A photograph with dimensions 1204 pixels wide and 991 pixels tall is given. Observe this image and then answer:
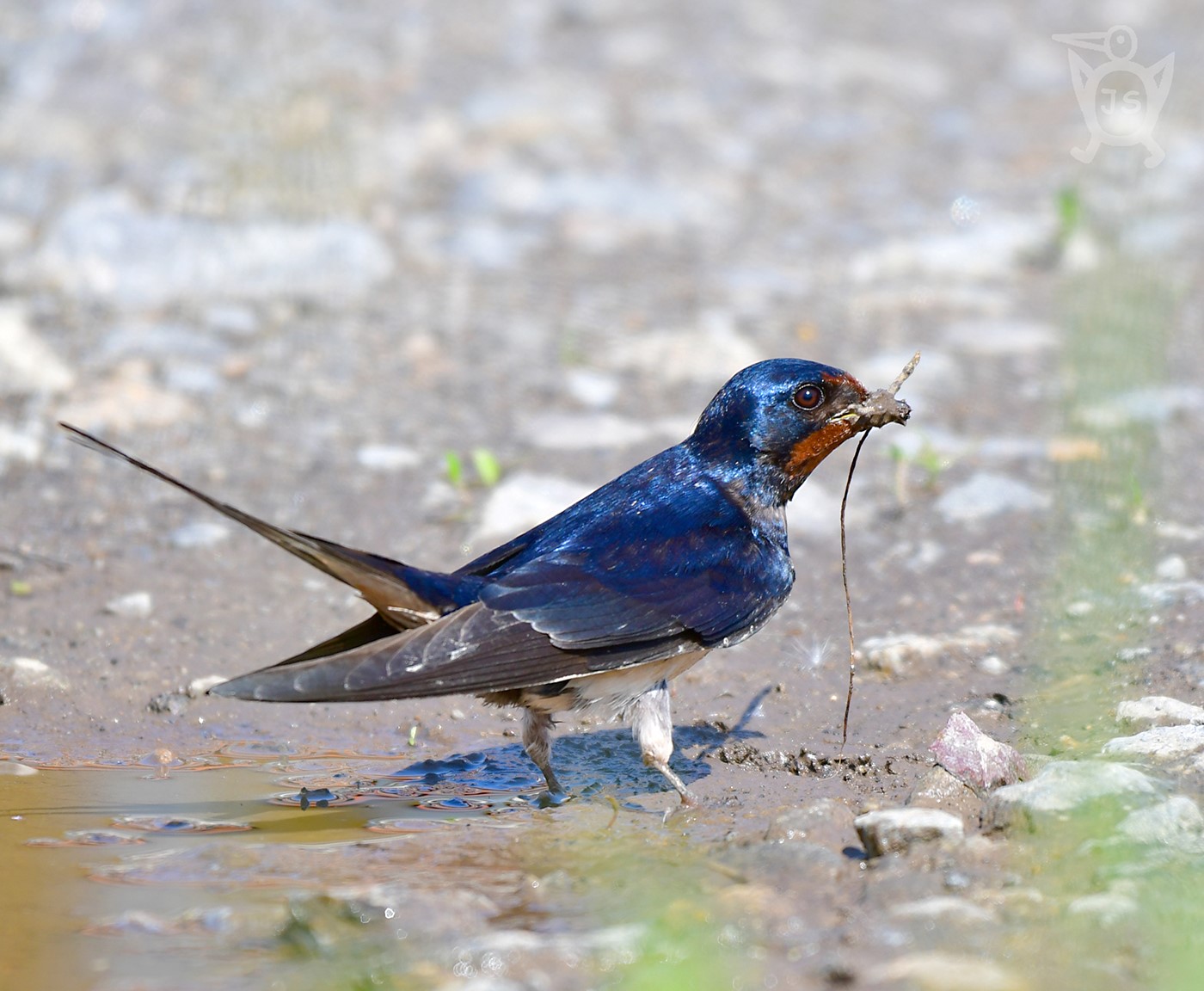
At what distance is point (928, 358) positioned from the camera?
590cm

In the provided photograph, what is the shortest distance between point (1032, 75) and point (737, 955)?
7.67 meters

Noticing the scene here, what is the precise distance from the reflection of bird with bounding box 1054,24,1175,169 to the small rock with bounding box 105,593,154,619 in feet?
18.0

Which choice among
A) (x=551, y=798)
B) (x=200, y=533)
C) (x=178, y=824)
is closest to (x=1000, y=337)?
(x=200, y=533)

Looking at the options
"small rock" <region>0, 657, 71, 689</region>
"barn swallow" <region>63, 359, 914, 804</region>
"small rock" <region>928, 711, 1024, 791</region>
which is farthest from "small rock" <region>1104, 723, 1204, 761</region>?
"small rock" <region>0, 657, 71, 689</region>

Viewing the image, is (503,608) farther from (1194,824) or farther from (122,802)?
(1194,824)

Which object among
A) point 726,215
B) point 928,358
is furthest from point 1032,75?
point 928,358

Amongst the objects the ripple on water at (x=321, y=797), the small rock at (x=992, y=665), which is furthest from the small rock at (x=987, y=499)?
the ripple on water at (x=321, y=797)

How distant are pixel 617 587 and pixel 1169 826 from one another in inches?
49.1

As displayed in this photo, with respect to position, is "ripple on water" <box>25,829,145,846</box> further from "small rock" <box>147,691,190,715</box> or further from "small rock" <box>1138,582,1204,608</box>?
"small rock" <box>1138,582,1204,608</box>

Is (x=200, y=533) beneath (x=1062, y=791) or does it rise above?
above

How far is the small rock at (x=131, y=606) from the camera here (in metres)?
4.29

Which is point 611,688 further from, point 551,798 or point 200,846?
point 200,846

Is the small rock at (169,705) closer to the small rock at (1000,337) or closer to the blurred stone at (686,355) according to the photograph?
the blurred stone at (686,355)

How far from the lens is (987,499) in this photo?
4902 millimetres
